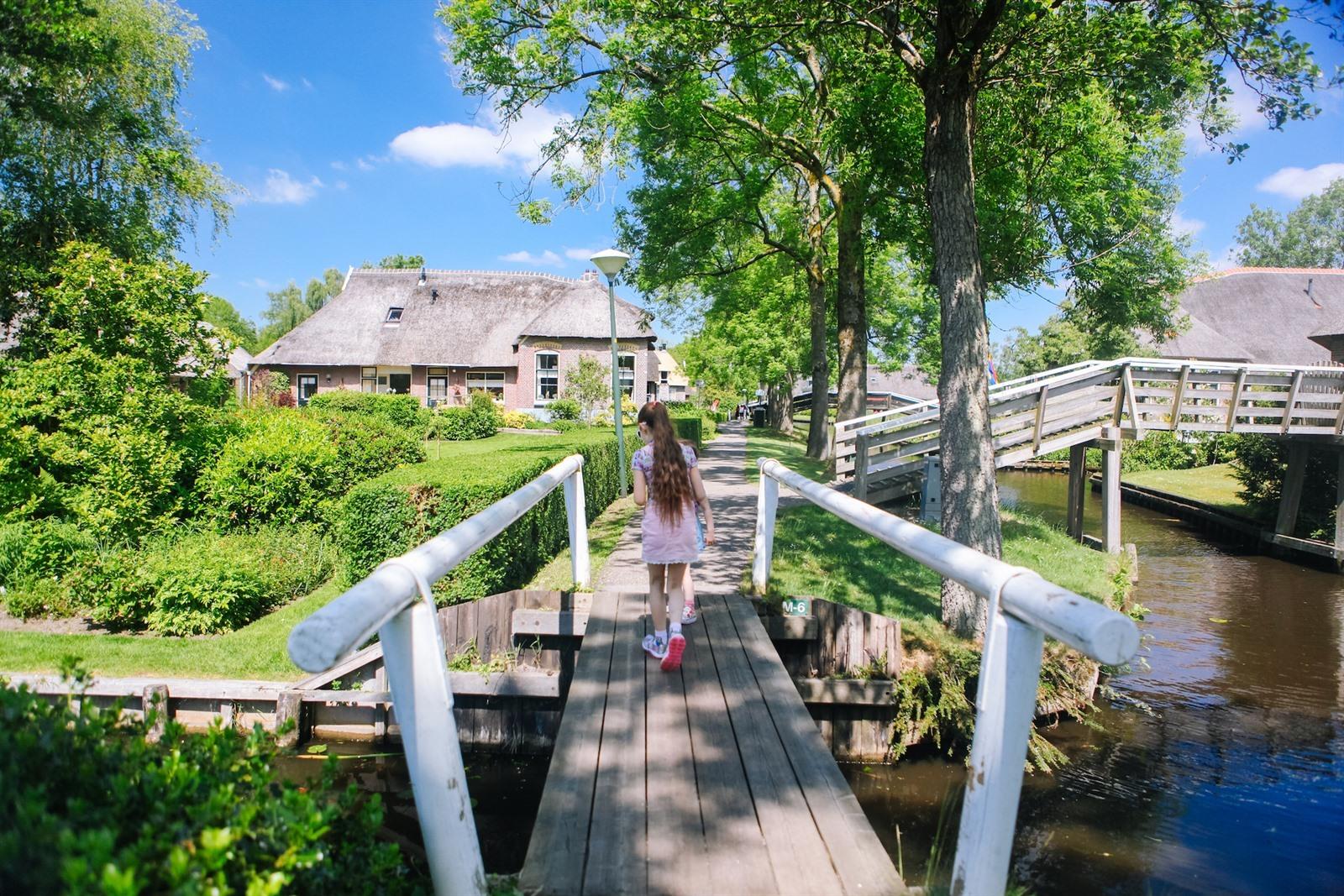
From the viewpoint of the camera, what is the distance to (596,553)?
407 inches

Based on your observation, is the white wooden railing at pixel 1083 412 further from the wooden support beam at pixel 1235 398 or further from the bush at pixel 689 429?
the bush at pixel 689 429

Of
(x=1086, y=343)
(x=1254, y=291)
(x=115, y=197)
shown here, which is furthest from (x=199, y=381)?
(x=1254, y=291)

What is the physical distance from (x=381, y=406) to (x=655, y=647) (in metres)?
26.2

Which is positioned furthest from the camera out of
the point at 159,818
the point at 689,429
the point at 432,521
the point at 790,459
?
the point at 689,429

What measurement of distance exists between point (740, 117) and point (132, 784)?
17.0 metres

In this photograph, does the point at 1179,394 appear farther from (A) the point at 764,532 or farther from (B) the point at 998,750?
(B) the point at 998,750

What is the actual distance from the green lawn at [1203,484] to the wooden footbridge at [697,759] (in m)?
19.9

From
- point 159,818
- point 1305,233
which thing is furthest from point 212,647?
point 1305,233

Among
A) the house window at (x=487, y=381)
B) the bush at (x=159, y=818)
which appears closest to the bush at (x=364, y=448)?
the bush at (x=159, y=818)

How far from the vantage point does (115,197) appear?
51.7ft

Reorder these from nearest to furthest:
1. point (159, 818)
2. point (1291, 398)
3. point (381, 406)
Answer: point (159, 818), point (1291, 398), point (381, 406)

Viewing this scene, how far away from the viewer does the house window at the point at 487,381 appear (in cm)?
3903

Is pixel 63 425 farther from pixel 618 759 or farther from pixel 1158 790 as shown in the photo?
pixel 1158 790

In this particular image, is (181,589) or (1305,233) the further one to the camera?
(1305,233)
